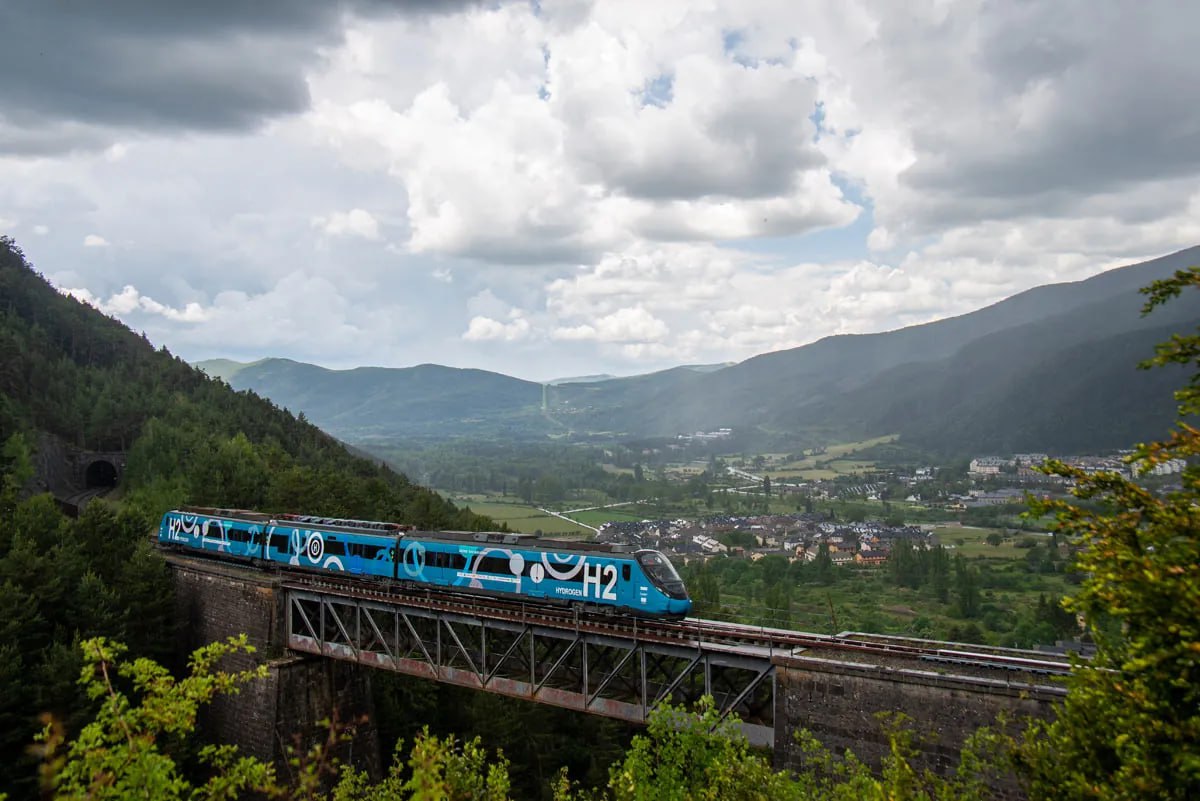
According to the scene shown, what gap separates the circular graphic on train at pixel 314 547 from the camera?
3903 centimetres

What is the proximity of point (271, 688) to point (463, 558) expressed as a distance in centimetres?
1182

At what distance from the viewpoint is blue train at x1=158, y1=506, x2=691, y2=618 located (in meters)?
27.4

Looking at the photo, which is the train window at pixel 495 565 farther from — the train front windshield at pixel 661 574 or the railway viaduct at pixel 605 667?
the train front windshield at pixel 661 574

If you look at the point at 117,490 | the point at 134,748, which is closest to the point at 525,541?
the point at 134,748

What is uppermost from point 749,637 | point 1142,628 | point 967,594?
point 1142,628

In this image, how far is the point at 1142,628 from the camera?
363 inches

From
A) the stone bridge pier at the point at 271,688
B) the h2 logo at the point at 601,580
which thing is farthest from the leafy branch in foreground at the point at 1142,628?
the stone bridge pier at the point at 271,688

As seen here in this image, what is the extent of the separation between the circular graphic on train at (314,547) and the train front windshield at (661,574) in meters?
19.5

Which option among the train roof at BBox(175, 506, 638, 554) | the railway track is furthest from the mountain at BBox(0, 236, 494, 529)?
the railway track

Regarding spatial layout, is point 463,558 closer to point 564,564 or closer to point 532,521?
point 564,564

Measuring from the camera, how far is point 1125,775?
8875 mm

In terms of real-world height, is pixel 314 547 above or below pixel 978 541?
above

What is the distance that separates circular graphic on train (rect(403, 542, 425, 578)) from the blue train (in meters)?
0.05

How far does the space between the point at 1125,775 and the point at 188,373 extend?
124423 millimetres
